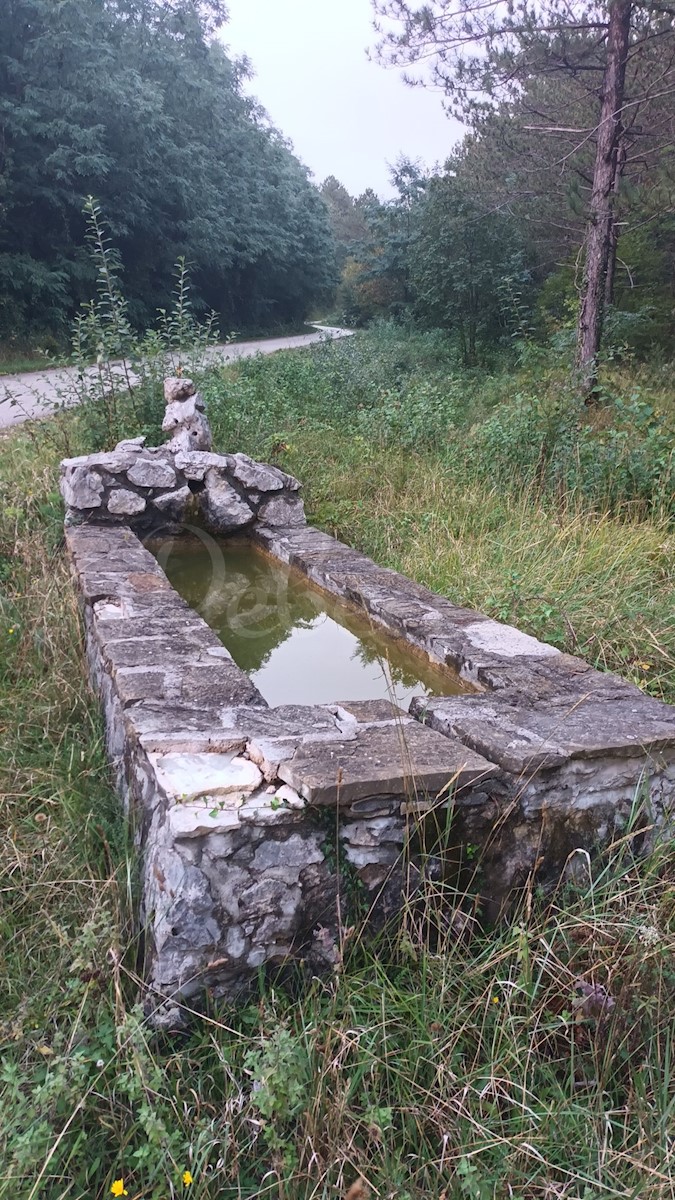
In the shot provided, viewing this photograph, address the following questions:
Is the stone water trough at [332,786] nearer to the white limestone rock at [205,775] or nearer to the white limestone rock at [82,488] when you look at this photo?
the white limestone rock at [205,775]

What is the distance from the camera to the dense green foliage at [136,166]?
1509 cm

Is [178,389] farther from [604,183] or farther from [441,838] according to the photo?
[604,183]

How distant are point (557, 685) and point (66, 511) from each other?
3173mm

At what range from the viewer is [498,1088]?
173cm

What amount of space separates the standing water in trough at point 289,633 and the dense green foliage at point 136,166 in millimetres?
12100

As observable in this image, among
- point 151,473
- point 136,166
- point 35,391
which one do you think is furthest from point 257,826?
point 136,166

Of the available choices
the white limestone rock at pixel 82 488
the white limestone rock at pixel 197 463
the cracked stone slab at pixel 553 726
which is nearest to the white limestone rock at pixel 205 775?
the cracked stone slab at pixel 553 726

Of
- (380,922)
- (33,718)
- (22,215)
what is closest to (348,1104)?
(380,922)

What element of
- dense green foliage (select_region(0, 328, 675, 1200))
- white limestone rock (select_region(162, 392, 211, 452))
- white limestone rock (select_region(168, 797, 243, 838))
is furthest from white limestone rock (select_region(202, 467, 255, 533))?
white limestone rock (select_region(168, 797, 243, 838))

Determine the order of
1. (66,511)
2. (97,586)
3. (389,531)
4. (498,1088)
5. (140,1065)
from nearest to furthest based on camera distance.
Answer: (140,1065)
(498,1088)
(97,586)
(66,511)
(389,531)

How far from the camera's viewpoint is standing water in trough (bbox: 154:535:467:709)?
10.9ft

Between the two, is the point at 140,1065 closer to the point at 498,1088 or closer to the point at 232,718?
the point at 498,1088

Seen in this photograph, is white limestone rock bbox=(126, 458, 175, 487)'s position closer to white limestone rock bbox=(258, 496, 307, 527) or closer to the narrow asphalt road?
white limestone rock bbox=(258, 496, 307, 527)

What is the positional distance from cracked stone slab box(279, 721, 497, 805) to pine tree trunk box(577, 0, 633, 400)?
5.61 metres
